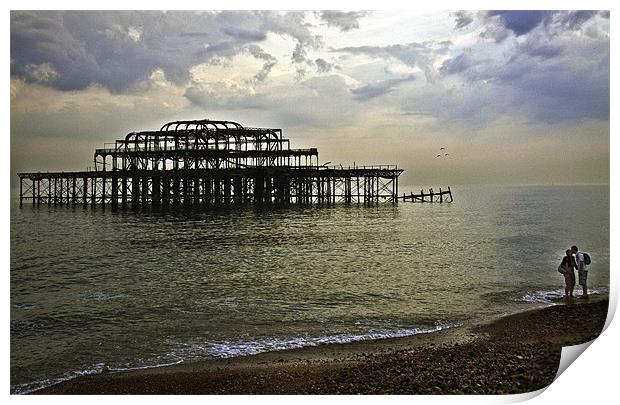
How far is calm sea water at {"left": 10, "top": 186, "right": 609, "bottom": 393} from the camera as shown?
28.8 feet

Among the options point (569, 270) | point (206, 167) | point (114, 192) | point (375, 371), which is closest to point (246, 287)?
point (375, 371)

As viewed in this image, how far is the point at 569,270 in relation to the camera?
9867 mm

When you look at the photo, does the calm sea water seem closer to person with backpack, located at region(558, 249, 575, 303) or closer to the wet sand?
the wet sand

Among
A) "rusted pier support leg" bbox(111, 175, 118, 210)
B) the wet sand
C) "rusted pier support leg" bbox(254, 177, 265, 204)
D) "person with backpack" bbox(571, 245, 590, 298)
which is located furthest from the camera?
"rusted pier support leg" bbox(111, 175, 118, 210)

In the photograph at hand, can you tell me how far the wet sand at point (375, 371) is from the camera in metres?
7.04

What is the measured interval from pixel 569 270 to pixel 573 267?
0.09 metres

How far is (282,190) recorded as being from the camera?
3672 cm

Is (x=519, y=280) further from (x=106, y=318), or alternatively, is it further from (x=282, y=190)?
(x=282, y=190)

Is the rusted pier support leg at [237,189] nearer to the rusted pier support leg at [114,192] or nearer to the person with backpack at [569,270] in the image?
the rusted pier support leg at [114,192]

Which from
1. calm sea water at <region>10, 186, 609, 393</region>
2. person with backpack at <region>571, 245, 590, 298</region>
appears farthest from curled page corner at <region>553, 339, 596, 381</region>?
calm sea water at <region>10, 186, 609, 393</region>

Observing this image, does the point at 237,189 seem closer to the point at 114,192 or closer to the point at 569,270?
the point at 114,192

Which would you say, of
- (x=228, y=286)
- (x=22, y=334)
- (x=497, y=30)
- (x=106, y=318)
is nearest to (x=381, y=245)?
(x=228, y=286)

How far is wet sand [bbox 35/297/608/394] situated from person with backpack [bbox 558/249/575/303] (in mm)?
1446

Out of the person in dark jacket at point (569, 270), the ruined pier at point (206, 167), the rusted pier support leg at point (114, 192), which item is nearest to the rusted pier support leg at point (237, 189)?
the ruined pier at point (206, 167)
